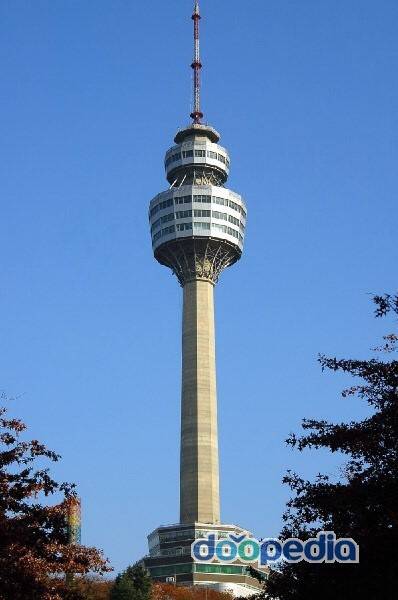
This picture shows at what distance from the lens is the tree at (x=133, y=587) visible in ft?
372

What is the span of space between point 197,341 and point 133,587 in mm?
67349

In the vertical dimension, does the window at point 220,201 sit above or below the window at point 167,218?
above

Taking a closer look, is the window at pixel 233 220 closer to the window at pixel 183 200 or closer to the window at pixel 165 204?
the window at pixel 183 200

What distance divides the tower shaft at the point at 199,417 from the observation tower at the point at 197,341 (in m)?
0.18

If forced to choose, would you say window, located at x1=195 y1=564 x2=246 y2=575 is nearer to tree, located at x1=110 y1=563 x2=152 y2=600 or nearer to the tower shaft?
the tower shaft

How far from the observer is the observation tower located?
6585 inches

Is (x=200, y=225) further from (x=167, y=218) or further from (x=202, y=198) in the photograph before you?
(x=167, y=218)

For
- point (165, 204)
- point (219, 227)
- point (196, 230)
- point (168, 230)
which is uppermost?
point (165, 204)

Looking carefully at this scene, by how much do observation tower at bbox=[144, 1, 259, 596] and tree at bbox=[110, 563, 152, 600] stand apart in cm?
4017

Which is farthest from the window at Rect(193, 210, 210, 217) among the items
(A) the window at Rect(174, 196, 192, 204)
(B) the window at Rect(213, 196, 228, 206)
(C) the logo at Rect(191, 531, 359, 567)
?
(C) the logo at Rect(191, 531, 359, 567)

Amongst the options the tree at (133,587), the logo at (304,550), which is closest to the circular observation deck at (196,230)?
the tree at (133,587)

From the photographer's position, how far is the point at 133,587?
11594 cm

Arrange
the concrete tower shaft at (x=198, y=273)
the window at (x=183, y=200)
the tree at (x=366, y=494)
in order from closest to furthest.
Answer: the tree at (x=366, y=494), the concrete tower shaft at (x=198, y=273), the window at (x=183, y=200)

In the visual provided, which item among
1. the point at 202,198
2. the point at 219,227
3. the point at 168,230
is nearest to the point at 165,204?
the point at 168,230
